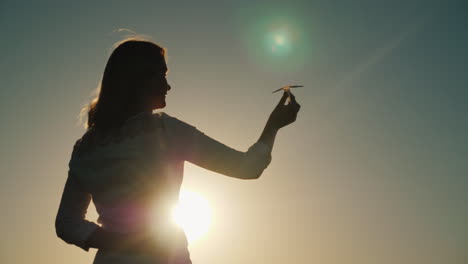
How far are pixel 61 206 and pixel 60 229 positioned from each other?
0.56 feet

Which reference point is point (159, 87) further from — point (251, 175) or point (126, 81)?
point (251, 175)

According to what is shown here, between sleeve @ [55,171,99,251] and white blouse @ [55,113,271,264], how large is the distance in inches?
1.9

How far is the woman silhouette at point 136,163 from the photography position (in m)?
2.64

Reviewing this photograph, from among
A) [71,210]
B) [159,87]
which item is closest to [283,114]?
[159,87]

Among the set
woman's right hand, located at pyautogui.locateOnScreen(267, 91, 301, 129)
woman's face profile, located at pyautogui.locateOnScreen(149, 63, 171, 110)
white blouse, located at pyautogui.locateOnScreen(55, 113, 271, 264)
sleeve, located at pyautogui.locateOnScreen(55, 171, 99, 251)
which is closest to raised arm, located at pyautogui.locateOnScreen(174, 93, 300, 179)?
white blouse, located at pyautogui.locateOnScreen(55, 113, 271, 264)

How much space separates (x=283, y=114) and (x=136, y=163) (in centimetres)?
112

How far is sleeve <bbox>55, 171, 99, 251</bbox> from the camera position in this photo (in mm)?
2967

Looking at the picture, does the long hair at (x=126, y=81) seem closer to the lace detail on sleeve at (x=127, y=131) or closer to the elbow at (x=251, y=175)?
the lace detail on sleeve at (x=127, y=131)

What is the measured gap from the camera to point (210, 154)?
272cm

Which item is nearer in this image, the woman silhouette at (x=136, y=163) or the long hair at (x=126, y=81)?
the woman silhouette at (x=136, y=163)

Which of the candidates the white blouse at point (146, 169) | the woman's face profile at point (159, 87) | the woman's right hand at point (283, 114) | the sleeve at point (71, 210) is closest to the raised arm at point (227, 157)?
the white blouse at point (146, 169)

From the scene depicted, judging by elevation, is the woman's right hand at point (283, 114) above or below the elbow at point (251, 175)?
above

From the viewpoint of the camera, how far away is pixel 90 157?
288 centimetres

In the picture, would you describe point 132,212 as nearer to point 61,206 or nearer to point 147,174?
point 147,174
